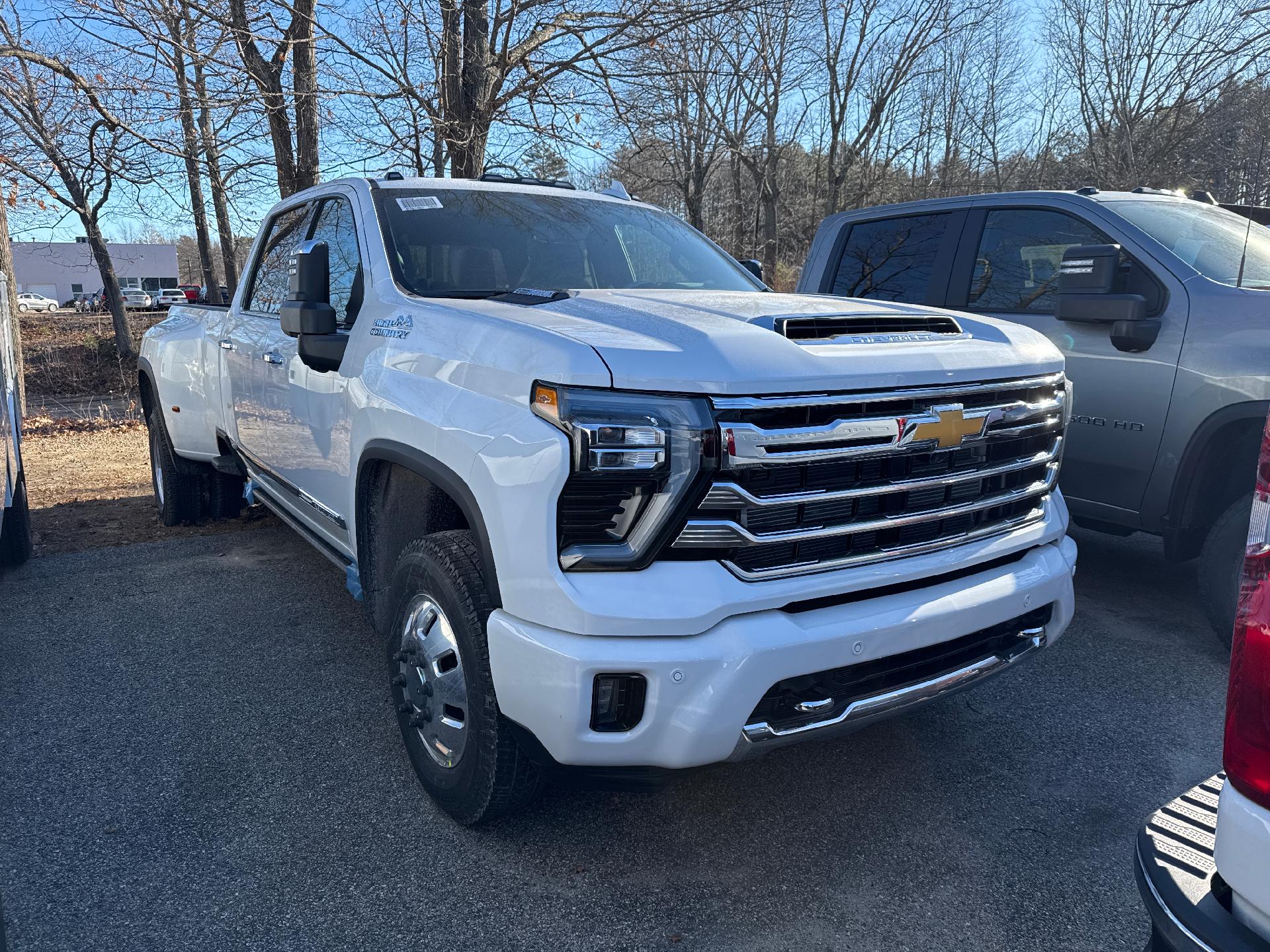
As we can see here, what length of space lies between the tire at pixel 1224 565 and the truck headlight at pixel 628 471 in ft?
9.98

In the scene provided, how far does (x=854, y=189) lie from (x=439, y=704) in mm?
28013

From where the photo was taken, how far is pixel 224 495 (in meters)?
6.68

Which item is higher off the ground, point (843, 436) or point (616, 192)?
point (616, 192)

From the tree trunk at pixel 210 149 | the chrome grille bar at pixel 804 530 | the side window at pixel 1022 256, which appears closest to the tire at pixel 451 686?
the chrome grille bar at pixel 804 530

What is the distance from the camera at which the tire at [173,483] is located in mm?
6328

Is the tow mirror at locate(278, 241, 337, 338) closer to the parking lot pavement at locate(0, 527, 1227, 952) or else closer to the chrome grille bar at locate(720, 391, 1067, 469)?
the parking lot pavement at locate(0, 527, 1227, 952)

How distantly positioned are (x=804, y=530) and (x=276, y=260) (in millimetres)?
3712

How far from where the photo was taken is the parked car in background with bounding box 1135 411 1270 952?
134 centimetres

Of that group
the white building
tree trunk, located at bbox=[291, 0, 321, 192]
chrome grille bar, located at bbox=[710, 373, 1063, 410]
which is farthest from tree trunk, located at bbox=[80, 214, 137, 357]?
the white building

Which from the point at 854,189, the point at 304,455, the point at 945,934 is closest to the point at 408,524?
the point at 304,455

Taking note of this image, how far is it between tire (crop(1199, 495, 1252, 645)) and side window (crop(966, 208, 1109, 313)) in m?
1.42

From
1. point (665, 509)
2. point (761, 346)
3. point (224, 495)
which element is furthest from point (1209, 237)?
point (224, 495)

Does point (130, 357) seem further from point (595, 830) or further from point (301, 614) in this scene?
point (595, 830)

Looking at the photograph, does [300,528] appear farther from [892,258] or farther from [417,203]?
[892,258]
